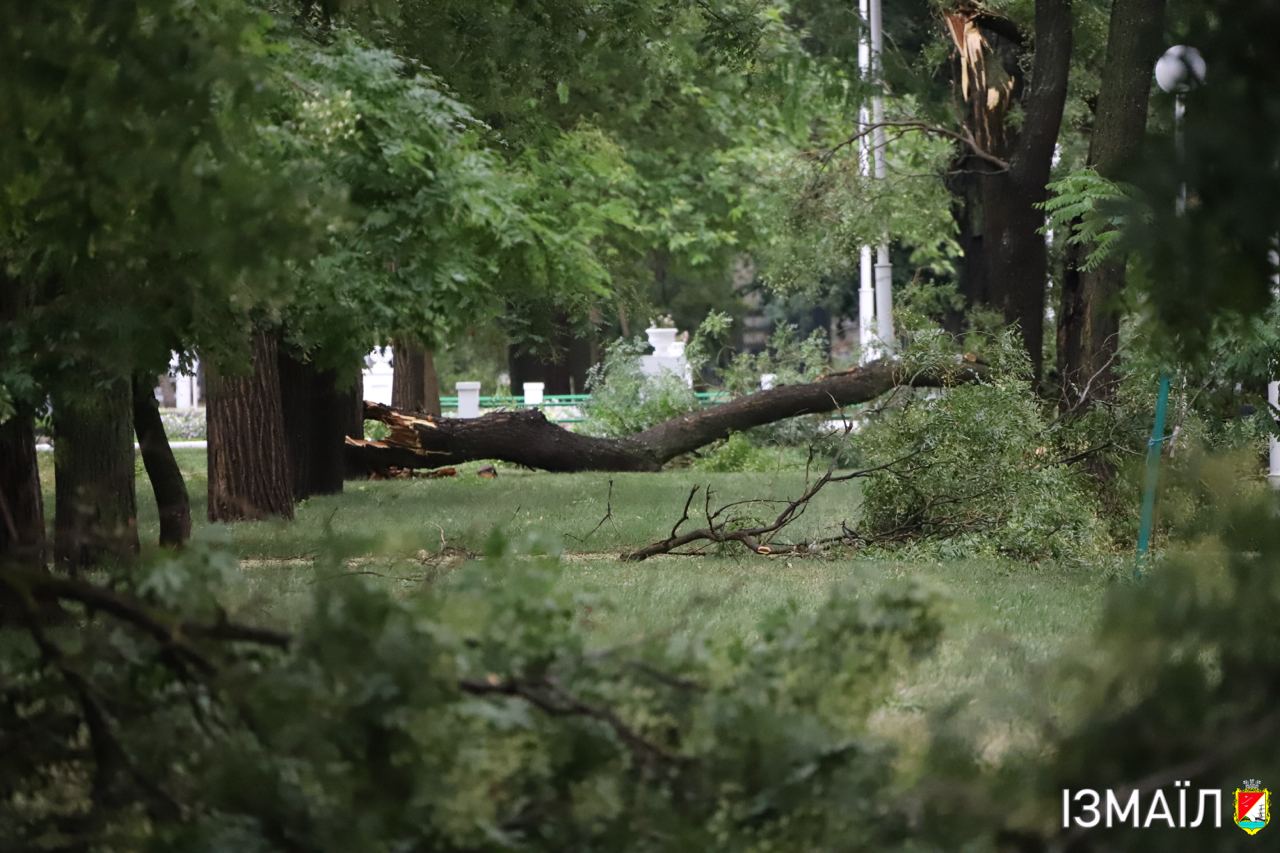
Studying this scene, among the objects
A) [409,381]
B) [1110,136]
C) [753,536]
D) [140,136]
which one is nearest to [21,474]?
[753,536]

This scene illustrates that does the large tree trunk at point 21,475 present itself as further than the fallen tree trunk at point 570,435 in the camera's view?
No

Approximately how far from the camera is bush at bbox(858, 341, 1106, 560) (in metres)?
13.2

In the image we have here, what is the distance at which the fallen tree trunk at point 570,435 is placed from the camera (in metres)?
22.9

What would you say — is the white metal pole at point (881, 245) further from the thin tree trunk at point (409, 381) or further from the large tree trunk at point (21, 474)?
the large tree trunk at point (21, 474)

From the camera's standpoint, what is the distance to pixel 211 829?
3.80 metres

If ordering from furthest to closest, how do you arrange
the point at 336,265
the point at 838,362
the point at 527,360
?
the point at 527,360 < the point at 838,362 < the point at 336,265

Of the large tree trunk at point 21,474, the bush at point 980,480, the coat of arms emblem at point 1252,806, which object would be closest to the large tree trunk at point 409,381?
the bush at point 980,480

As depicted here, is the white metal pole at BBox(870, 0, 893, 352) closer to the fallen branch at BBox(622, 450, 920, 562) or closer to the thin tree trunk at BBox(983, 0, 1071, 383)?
the thin tree trunk at BBox(983, 0, 1071, 383)

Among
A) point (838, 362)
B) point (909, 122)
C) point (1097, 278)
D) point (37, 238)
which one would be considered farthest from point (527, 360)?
point (37, 238)

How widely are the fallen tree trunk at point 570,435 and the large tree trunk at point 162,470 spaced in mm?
9751

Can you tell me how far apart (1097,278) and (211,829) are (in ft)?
44.5

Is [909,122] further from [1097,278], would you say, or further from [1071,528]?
[1071,528]

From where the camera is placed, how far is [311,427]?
72.1 ft

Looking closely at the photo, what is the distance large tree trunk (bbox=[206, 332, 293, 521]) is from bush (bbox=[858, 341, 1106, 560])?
262 inches
